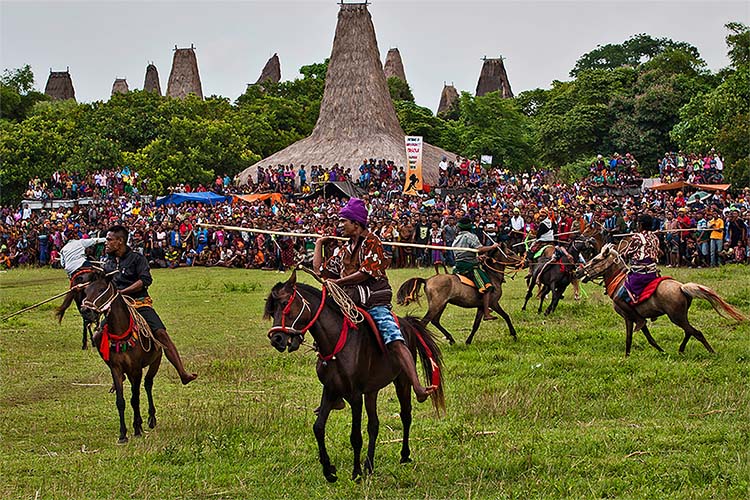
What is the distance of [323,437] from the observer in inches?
298

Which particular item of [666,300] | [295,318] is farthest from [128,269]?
[666,300]

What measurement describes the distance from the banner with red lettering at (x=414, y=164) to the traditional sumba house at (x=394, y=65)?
51.0m

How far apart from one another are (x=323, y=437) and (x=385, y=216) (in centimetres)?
2597

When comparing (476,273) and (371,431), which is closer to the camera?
(371,431)

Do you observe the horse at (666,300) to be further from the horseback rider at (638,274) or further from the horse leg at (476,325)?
the horse leg at (476,325)

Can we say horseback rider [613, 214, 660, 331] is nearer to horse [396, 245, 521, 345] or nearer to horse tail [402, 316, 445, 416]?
horse [396, 245, 521, 345]

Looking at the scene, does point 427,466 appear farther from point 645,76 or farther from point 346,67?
point 645,76

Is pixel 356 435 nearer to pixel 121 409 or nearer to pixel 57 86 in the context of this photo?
pixel 121 409

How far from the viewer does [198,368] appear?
509 inches

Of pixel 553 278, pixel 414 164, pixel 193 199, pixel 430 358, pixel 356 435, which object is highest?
pixel 414 164

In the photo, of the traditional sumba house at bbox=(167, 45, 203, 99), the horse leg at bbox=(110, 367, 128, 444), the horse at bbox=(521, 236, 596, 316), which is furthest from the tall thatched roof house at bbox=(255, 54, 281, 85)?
the horse leg at bbox=(110, 367, 128, 444)

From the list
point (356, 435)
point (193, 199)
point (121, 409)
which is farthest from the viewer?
point (193, 199)

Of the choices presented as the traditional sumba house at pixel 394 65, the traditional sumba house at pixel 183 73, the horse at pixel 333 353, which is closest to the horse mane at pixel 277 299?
the horse at pixel 333 353

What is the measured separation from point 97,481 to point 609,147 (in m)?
48.0
